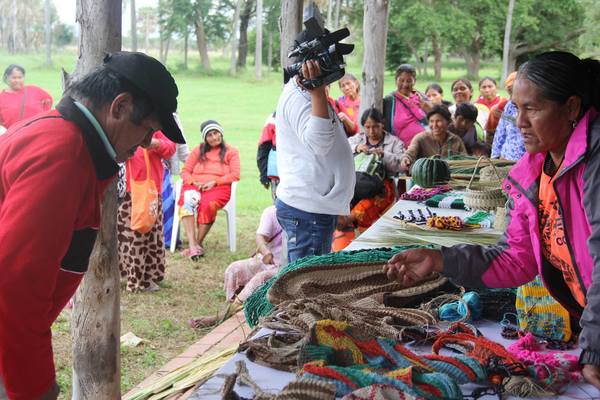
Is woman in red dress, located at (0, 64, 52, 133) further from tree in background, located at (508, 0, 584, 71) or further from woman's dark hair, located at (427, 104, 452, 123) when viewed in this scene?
tree in background, located at (508, 0, 584, 71)

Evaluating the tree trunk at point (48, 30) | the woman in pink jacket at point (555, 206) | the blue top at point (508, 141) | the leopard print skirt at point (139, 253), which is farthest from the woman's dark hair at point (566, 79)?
the tree trunk at point (48, 30)

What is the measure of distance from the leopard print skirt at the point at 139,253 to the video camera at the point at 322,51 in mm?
3242

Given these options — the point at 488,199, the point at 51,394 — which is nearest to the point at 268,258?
the point at 488,199

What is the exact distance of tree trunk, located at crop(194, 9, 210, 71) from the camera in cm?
3823

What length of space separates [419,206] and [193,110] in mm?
19903

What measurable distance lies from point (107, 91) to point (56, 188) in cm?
32

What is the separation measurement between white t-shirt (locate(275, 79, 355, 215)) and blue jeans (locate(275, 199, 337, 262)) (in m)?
0.05

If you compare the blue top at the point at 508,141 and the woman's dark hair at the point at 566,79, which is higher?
the woman's dark hair at the point at 566,79

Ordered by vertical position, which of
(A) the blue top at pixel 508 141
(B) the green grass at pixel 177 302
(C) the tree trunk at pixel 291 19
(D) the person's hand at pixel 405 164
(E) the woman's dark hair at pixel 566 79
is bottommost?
(B) the green grass at pixel 177 302

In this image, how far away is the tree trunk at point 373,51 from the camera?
7035 millimetres

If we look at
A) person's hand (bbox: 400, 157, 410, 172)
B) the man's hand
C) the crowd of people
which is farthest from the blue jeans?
person's hand (bbox: 400, 157, 410, 172)

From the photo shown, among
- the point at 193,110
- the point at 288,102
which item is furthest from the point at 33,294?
the point at 193,110

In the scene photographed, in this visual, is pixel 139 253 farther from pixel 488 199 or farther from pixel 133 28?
pixel 133 28

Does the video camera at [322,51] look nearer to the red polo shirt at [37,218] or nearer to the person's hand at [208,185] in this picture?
the red polo shirt at [37,218]
